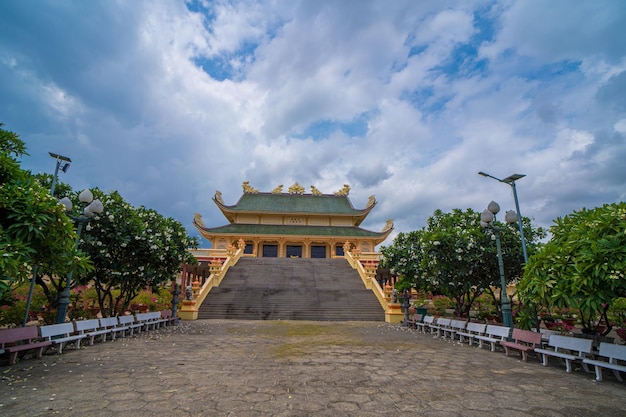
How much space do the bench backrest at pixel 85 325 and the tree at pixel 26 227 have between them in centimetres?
320

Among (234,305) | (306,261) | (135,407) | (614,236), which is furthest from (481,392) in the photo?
(306,261)

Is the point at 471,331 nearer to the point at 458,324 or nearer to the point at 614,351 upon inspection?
the point at 458,324

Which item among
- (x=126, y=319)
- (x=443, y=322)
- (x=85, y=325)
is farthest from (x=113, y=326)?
(x=443, y=322)

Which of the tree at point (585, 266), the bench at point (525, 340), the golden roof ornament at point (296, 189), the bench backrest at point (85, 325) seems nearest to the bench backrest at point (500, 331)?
the bench at point (525, 340)

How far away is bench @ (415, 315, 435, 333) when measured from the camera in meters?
12.1

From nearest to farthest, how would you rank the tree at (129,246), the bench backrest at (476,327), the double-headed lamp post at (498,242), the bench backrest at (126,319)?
the double-headed lamp post at (498,242)
the bench backrest at (476,327)
the tree at (129,246)
the bench backrest at (126,319)

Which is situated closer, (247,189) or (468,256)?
(468,256)

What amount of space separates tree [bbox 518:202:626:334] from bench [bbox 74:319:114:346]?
970 cm

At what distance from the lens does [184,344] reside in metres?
8.83

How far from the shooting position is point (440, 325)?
11852mm

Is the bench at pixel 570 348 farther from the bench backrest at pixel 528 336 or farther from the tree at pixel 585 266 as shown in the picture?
the tree at pixel 585 266

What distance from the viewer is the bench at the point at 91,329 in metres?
8.16

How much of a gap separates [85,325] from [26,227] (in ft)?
15.0

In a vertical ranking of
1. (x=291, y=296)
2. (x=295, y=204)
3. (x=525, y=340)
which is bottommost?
(x=525, y=340)
